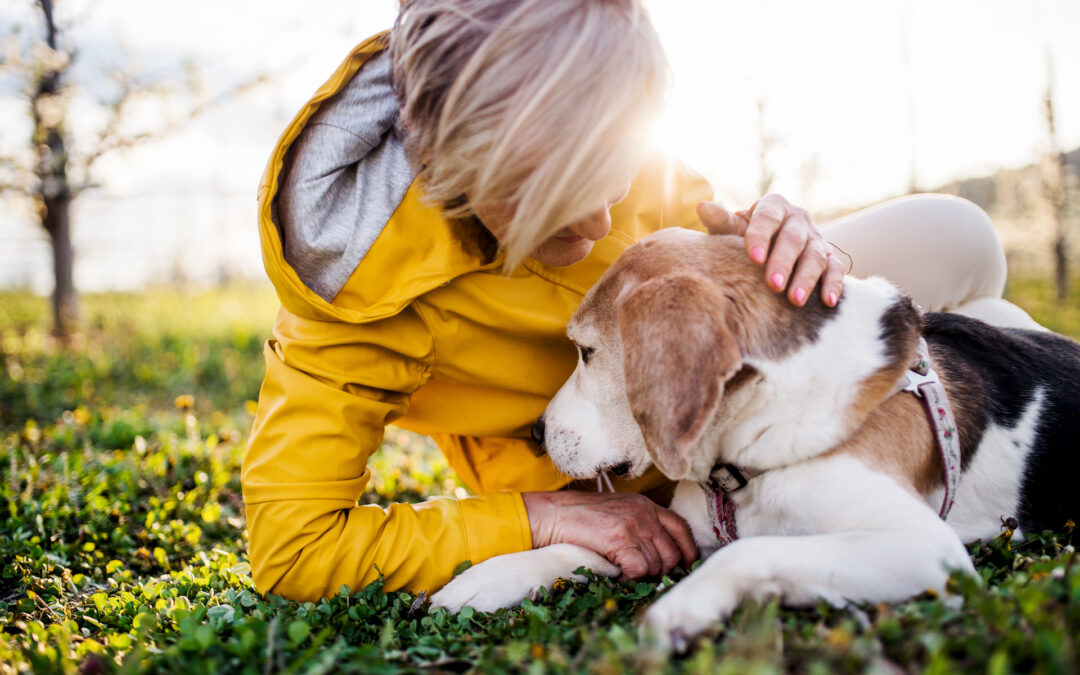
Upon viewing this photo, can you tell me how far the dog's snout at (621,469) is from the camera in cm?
272

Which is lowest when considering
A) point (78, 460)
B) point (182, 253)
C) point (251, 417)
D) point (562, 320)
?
point (182, 253)

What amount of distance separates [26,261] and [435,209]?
1545cm

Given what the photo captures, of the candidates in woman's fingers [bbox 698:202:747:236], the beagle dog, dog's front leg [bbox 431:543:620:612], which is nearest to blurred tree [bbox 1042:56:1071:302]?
the beagle dog

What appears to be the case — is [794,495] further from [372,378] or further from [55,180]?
[55,180]

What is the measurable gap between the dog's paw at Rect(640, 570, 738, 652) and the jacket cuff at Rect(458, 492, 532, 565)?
924 millimetres

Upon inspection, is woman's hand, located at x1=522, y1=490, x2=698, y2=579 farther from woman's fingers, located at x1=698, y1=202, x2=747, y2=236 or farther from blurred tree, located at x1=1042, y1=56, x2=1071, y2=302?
blurred tree, located at x1=1042, y1=56, x2=1071, y2=302

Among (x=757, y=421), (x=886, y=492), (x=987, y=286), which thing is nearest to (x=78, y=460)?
(x=757, y=421)

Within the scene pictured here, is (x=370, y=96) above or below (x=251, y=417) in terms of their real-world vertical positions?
above

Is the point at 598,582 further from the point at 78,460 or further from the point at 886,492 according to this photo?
the point at 78,460

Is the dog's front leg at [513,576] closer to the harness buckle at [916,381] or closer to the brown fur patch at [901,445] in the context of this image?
the brown fur patch at [901,445]

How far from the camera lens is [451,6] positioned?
2.27 meters

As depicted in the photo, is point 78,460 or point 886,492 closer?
point 886,492

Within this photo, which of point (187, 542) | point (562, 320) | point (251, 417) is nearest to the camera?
point (562, 320)

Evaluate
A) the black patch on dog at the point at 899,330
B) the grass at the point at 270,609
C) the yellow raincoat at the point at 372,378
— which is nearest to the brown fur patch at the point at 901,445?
the black patch on dog at the point at 899,330
